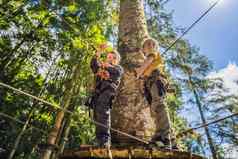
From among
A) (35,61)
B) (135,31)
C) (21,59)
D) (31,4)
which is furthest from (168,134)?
(21,59)

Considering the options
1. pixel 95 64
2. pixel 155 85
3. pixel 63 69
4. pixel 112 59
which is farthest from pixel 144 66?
pixel 63 69

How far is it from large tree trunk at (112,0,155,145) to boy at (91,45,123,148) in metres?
0.12

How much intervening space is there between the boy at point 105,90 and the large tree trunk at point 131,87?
0.12 m

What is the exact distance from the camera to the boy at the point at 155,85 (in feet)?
9.89

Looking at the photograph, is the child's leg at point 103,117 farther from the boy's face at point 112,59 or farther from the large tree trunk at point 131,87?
the boy's face at point 112,59

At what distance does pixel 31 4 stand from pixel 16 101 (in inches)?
238

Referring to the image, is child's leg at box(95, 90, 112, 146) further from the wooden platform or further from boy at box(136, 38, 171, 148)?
the wooden platform

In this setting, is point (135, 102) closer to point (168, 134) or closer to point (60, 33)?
point (168, 134)

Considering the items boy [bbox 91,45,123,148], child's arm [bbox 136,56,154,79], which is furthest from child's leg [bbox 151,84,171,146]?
boy [bbox 91,45,123,148]

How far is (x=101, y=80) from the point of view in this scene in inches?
134

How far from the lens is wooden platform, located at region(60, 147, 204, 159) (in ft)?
7.34

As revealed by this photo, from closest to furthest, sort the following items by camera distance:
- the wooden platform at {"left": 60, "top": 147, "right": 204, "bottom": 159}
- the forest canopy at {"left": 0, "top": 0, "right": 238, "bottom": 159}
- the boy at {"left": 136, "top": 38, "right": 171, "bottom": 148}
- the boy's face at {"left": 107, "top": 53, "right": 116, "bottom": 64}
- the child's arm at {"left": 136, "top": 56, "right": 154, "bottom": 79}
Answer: the wooden platform at {"left": 60, "top": 147, "right": 204, "bottom": 159}, the boy at {"left": 136, "top": 38, "right": 171, "bottom": 148}, the child's arm at {"left": 136, "top": 56, "right": 154, "bottom": 79}, the boy's face at {"left": 107, "top": 53, "right": 116, "bottom": 64}, the forest canopy at {"left": 0, "top": 0, "right": 238, "bottom": 159}

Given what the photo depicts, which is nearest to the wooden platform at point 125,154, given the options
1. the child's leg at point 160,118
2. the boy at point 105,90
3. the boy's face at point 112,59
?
the child's leg at point 160,118

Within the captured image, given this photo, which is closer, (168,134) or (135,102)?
(168,134)
